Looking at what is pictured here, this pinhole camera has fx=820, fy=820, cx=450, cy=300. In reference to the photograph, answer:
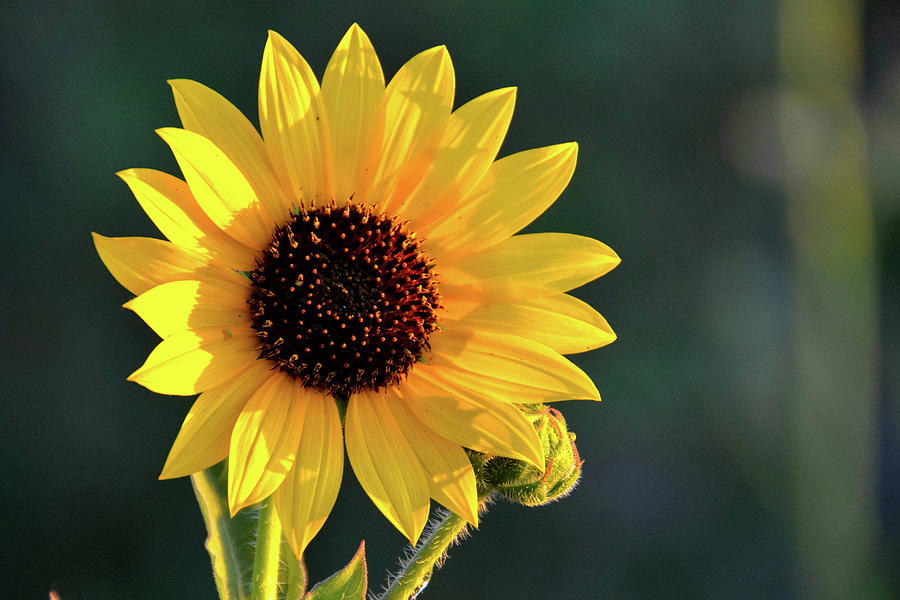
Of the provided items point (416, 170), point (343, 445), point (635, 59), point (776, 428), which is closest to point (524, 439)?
point (343, 445)

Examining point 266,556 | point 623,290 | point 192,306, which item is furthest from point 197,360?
point 623,290

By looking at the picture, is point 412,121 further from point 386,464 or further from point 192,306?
point 386,464

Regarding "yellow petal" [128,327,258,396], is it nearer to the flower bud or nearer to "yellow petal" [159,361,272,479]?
"yellow petal" [159,361,272,479]

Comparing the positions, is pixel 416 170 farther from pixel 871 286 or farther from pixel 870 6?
pixel 870 6

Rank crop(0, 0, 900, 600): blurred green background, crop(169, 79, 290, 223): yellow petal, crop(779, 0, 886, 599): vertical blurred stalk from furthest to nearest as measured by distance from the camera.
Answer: crop(779, 0, 886, 599): vertical blurred stalk
crop(0, 0, 900, 600): blurred green background
crop(169, 79, 290, 223): yellow petal

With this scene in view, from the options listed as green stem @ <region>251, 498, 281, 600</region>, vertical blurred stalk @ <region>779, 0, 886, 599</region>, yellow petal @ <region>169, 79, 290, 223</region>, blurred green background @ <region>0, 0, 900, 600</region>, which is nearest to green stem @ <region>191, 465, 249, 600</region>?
green stem @ <region>251, 498, 281, 600</region>

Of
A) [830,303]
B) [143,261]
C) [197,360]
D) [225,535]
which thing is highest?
[143,261]
